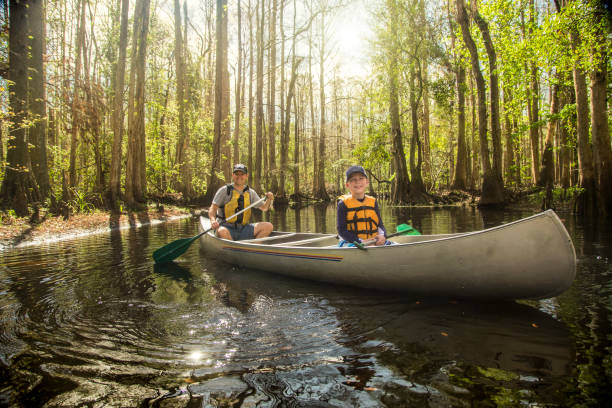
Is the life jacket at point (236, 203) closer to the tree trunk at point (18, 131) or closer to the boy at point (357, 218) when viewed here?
the boy at point (357, 218)

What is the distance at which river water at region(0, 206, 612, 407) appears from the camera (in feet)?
6.30

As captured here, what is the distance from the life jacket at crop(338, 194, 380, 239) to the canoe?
0.47m

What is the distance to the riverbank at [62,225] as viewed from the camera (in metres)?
7.91

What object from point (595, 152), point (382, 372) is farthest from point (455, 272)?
point (595, 152)

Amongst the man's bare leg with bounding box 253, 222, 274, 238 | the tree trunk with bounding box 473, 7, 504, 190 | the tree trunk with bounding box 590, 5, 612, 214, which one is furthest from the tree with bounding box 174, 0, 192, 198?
the tree trunk with bounding box 590, 5, 612, 214

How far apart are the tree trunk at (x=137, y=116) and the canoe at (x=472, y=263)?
38.6ft

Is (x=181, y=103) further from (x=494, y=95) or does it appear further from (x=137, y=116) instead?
(x=494, y=95)

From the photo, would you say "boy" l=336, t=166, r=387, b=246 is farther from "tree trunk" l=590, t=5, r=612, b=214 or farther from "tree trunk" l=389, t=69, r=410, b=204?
"tree trunk" l=389, t=69, r=410, b=204

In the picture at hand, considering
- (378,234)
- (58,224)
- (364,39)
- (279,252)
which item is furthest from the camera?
(364,39)

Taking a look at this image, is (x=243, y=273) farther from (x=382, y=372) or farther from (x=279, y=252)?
(x=382, y=372)

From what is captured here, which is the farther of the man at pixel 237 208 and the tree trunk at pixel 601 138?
the tree trunk at pixel 601 138

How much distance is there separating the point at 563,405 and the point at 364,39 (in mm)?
17972

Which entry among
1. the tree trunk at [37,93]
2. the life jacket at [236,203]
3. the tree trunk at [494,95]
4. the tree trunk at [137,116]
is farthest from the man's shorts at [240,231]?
the tree trunk at [494,95]

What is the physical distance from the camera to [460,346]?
2.49 meters
